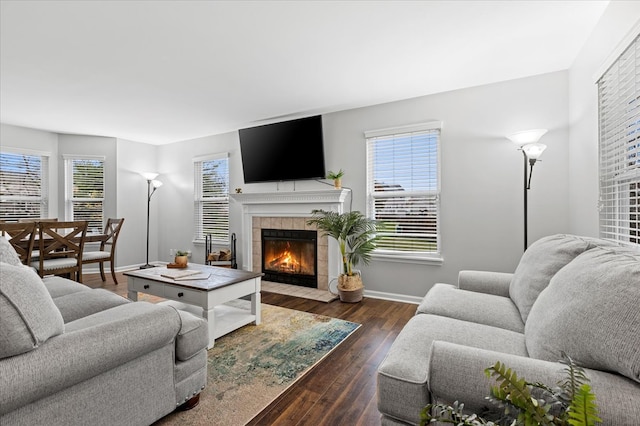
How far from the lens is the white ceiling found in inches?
84.0

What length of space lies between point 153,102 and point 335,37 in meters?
2.66

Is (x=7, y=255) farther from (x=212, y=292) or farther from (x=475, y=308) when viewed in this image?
(x=475, y=308)

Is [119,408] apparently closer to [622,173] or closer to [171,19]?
[171,19]

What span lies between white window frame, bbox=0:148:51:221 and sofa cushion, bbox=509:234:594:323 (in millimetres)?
6883

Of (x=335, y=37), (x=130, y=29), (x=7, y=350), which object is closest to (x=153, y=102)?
(x=130, y=29)

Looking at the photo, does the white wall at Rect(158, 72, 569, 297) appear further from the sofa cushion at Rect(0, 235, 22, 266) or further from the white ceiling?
the sofa cushion at Rect(0, 235, 22, 266)

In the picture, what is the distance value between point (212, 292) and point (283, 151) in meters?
2.55

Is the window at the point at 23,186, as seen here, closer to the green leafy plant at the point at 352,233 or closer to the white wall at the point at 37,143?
the white wall at the point at 37,143

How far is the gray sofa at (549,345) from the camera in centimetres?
92

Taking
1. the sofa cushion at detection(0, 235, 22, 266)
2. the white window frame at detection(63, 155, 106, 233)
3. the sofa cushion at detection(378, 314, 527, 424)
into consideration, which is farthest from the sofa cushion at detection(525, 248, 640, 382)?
the white window frame at detection(63, 155, 106, 233)

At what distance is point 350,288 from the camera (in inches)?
145

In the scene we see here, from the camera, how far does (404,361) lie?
1.28 metres

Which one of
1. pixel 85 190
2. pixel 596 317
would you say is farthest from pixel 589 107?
pixel 85 190

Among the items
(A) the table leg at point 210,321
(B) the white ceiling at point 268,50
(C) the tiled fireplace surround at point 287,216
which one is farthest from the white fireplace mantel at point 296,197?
(A) the table leg at point 210,321
